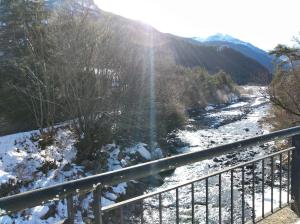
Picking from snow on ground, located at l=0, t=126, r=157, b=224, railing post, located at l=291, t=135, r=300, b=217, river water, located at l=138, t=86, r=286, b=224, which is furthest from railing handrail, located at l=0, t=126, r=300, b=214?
snow on ground, located at l=0, t=126, r=157, b=224

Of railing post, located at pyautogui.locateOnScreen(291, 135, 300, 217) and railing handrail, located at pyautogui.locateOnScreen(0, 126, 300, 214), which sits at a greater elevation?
railing handrail, located at pyautogui.locateOnScreen(0, 126, 300, 214)

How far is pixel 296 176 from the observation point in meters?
4.09

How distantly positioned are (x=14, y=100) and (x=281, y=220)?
18691 millimetres

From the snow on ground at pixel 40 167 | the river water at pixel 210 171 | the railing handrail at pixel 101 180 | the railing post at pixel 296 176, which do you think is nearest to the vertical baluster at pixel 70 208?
the railing handrail at pixel 101 180

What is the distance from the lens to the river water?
11781 millimetres

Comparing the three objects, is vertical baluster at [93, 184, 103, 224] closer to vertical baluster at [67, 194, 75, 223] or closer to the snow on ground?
vertical baluster at [67, 194, 75, 223]

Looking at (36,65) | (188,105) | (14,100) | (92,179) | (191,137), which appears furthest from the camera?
(188,105)

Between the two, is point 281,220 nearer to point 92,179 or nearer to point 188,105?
point 92,179

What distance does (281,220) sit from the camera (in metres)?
3.99

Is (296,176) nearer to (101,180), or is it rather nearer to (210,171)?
(101,180)

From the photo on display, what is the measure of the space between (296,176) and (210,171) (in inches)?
528

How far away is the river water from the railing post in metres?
0.69

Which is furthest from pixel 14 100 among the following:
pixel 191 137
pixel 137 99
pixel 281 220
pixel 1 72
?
pixel 281 220

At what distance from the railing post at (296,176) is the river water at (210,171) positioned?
0.69m
